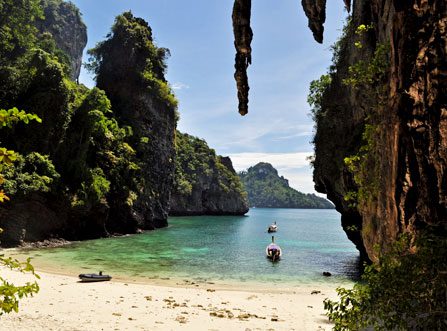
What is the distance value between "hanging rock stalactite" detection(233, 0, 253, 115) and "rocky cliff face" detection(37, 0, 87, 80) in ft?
207

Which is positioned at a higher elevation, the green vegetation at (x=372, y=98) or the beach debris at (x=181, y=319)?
the green vegetation at (x=372, y=98)

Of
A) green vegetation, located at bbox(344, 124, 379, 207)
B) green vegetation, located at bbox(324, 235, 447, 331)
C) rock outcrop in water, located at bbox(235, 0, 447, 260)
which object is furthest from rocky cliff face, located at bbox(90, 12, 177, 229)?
green vegetation, located at bbox(324, 235, 447, 331)

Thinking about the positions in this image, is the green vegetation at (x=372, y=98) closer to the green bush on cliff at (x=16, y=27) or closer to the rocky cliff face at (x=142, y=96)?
the green bush on cliff at (x=16, y=27)

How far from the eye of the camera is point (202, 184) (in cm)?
10444

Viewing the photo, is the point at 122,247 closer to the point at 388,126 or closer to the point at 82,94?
the point at 82,94

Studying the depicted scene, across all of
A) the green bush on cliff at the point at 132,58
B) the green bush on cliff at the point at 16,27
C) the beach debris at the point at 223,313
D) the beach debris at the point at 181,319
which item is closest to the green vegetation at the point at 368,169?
the beach debris at the point at 223,313

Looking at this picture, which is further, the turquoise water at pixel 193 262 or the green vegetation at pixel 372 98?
the turquoise water at pixel 193 262

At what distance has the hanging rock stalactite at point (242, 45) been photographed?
422 inches

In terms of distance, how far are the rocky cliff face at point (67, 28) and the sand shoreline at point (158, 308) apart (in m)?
59.6

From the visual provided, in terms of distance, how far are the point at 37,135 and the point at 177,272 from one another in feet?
66.5

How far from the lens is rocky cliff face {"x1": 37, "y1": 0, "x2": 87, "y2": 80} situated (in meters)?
67.1

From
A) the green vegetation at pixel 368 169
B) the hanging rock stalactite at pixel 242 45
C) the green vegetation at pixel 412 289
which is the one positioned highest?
the hanging rock stalactite at pixel 242 45

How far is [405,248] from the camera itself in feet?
16.4

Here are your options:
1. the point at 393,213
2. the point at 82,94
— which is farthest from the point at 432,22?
the point at 82,94
